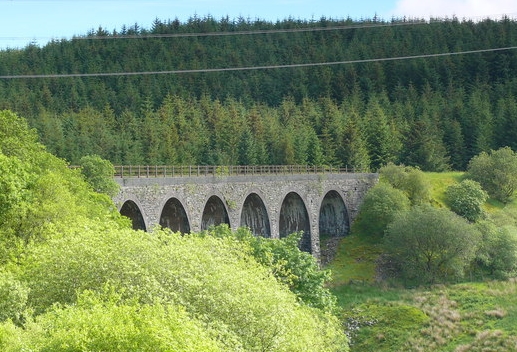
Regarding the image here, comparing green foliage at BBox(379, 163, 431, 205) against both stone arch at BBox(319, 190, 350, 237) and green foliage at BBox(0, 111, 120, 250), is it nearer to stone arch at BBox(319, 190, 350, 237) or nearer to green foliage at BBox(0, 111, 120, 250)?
stone arch at BBox(319, 190, 350, 237)

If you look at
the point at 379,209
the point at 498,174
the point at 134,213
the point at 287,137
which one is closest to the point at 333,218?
the point at 379,209

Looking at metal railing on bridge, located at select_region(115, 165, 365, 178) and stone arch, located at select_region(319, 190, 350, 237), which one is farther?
Answer: stone arch, located at select_region(319, 190, 350, 237)

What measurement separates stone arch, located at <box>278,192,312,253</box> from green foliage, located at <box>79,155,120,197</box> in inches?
1159

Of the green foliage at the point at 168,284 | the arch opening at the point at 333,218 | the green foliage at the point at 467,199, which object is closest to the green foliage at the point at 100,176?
the green foliage at the point at 168,284

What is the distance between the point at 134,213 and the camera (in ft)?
191

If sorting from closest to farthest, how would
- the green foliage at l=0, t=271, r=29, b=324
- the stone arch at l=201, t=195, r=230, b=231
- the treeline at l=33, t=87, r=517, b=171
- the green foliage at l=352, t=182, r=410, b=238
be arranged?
the green foliage at l=0, t=271, r=29, b=324
the stone arch at l=201, t=195, r=230, b=231
the green foliage at l=352, t=182, r=410, b=238
the treeline at l=33, t=87, r=517, b=171

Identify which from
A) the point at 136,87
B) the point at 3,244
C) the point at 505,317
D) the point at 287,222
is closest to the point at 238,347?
the point at 3,244

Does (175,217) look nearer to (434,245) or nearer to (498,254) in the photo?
(434,245)

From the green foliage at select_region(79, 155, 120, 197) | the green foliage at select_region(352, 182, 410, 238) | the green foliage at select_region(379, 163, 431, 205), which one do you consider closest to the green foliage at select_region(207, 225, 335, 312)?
the green foliage at select_region(79, 155, 120, 197)

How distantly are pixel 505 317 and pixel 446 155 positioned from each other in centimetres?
5880

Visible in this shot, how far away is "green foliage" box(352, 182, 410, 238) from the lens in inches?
3374

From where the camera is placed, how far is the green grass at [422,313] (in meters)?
60.4

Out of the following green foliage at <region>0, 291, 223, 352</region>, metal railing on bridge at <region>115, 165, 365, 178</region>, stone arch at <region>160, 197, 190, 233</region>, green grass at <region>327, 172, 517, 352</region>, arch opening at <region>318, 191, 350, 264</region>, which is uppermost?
metal railing on bridge at <region>115, 165, 365, 178</region>

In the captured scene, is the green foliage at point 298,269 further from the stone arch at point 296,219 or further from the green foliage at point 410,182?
the green foliage at point 410,182
